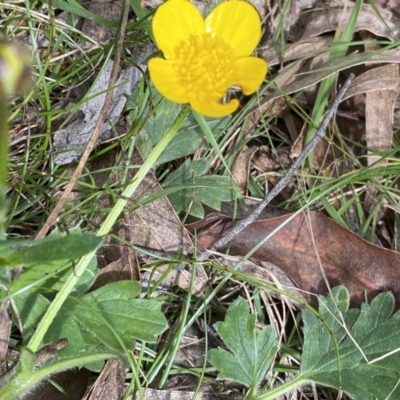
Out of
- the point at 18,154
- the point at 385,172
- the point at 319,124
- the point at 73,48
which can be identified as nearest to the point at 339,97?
the point at 319,124

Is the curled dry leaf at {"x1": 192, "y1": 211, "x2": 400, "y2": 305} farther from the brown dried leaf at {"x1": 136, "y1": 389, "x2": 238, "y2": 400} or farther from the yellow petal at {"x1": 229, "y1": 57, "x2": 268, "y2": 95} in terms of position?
the yellow petal at {"x1": 229, "y1": 57, "x2": 268, "y2": 95}

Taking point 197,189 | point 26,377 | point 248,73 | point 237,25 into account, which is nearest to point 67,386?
point 26,377

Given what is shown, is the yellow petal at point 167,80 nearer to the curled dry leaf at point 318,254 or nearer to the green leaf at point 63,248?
the green leaf at point 63,248

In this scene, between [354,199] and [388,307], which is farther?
[354,199]

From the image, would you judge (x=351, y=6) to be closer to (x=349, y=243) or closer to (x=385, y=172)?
(x=385, y=172)

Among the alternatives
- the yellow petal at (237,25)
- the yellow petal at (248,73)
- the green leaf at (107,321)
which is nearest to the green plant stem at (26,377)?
the green leaf at (107,321)

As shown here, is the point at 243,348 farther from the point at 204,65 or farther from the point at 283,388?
the point at 204,65
